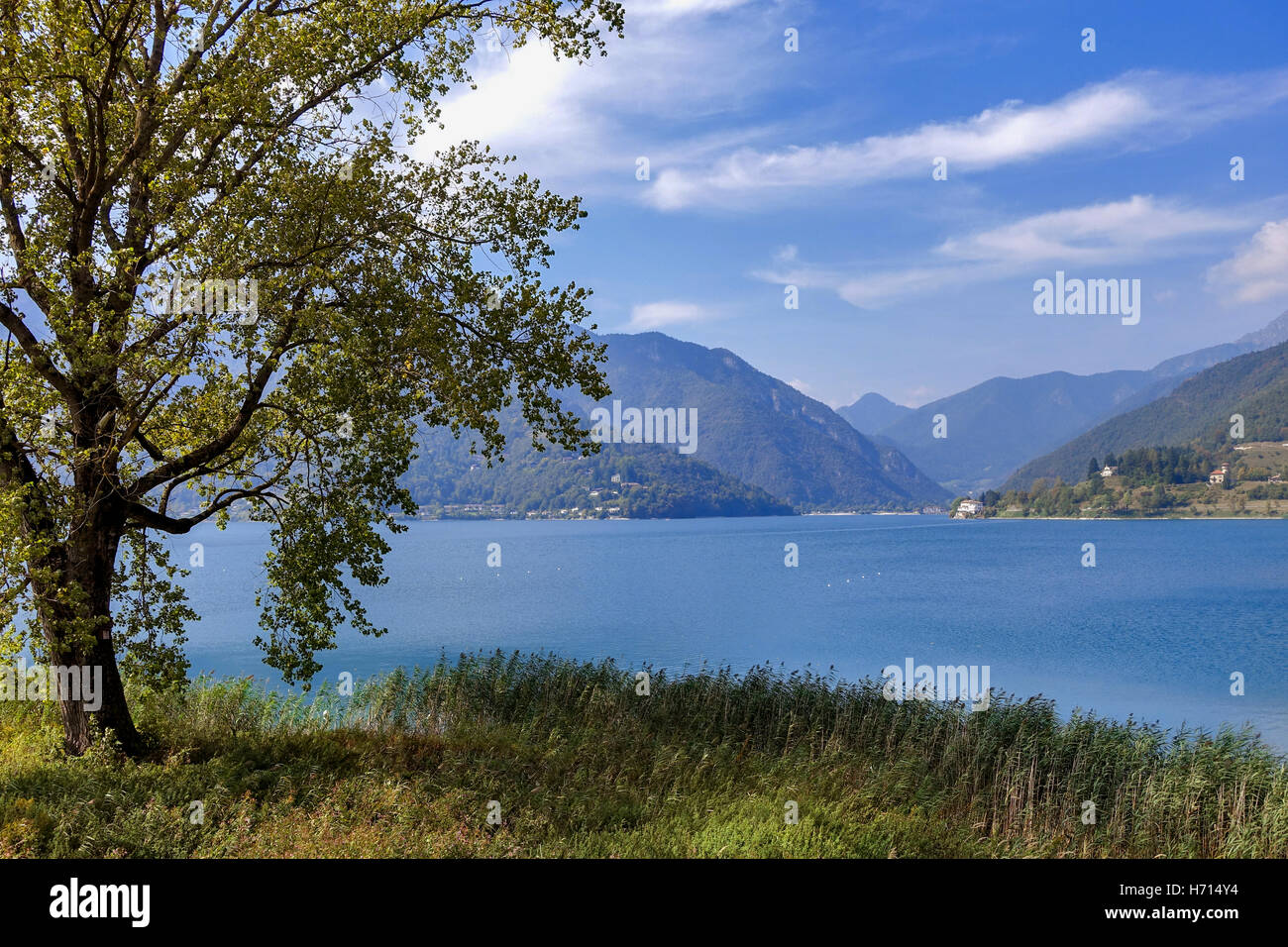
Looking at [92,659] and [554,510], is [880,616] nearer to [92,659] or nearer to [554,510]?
[92,659]

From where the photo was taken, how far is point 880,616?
Answer: 177 ft

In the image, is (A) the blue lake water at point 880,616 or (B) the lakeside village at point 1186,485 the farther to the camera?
(B) the lakeside village at point 1186,485

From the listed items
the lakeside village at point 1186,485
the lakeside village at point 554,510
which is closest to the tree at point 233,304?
the lakeside village at point 554,510

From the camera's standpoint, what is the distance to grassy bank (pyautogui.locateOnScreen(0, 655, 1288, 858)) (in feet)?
29.3

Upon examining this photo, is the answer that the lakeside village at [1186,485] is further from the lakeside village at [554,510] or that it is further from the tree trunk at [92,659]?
the tree trunk at [92,659]

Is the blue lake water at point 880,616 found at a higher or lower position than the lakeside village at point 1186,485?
lower

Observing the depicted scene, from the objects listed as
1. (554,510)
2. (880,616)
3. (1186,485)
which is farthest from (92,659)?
(1186,485)

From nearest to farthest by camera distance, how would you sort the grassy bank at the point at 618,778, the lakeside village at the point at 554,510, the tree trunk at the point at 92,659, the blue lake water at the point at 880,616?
the grassy bank at the point at 618,778 < the tree trunk at the point at 92,659 < the blue lake water at the point at 880,616 < the lakeside village at the point at 554,510

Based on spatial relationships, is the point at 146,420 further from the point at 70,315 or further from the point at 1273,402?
the point at 1273,402

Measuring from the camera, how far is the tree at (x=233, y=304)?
35.4ft

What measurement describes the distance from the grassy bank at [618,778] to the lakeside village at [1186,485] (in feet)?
523

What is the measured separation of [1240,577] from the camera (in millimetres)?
69688
